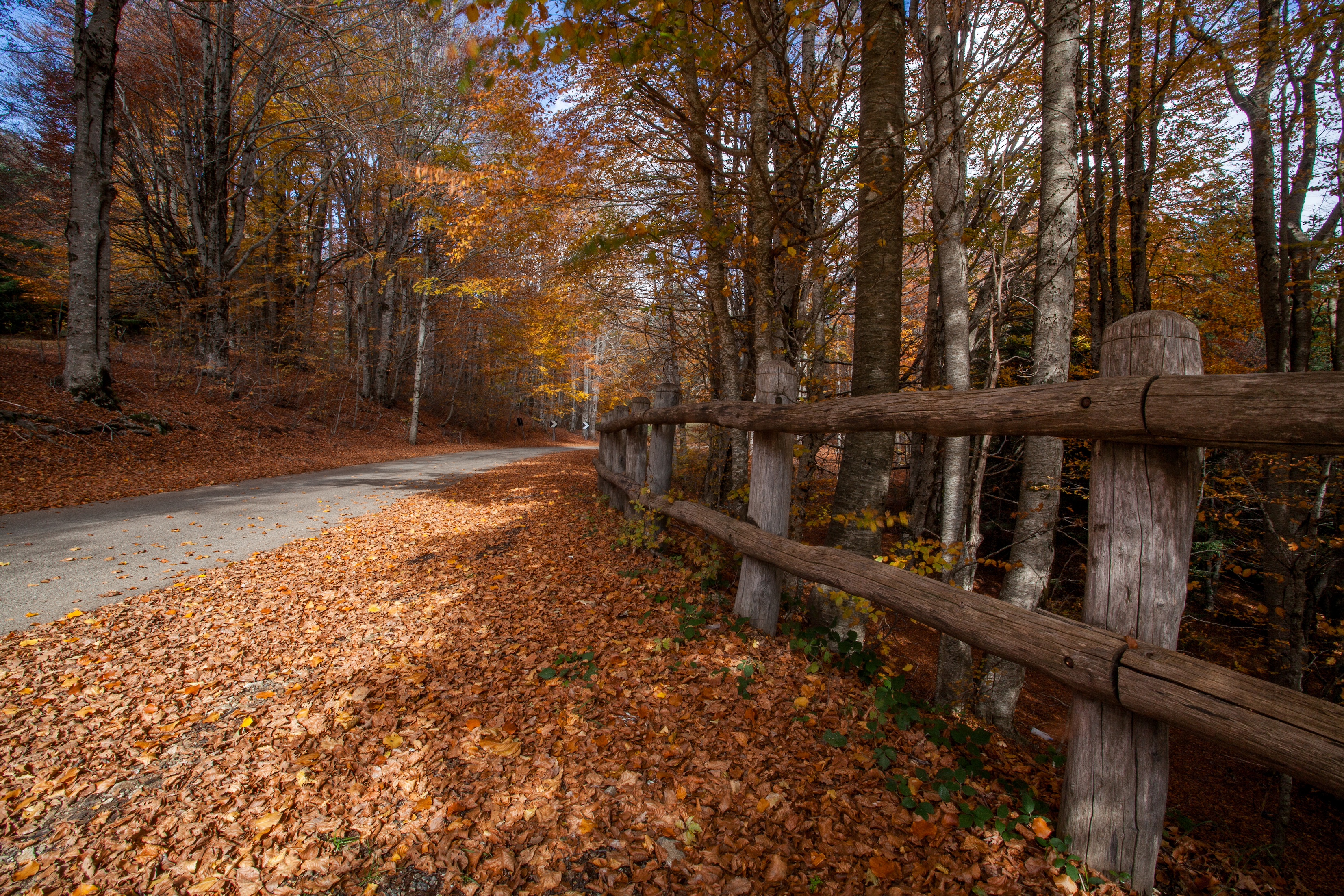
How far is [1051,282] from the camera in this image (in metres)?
3.90

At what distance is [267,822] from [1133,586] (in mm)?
3181

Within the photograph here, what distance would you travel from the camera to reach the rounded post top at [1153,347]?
5.51 ft

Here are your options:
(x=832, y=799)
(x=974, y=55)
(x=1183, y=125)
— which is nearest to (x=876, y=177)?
(x=974, y=55)

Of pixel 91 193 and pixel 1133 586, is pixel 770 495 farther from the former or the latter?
pixel 91 193

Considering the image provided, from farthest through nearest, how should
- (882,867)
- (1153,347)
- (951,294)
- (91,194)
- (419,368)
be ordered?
(419,368), (91,194), (951,294), (882,867), (1153,347)

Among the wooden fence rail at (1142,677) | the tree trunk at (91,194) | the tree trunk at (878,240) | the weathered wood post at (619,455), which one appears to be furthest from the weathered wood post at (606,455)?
the tree trunk at (91,194)

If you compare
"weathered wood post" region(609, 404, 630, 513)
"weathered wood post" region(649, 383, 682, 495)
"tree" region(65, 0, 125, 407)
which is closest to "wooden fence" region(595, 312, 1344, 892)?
"weathered wood post" region(649, 383, 682, 495)

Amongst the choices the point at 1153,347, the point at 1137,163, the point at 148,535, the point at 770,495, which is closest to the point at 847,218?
the point at 770,495

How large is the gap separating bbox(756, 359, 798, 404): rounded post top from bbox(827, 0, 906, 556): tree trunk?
63 cm

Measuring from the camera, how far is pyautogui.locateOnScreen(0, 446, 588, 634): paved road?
3811mm

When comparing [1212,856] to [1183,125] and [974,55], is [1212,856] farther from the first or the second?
[1183,125]

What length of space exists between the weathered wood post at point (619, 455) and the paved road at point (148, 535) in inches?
127

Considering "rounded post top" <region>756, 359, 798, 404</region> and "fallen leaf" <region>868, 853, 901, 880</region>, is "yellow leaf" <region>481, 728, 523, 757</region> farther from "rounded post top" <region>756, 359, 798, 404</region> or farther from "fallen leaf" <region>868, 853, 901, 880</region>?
"rounded post top" <region>756, 359, 798, 404</region>

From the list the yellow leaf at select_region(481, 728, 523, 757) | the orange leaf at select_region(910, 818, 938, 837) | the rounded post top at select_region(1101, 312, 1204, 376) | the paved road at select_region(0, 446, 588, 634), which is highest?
the rounded post top at select_region(1101, 312, 1204, 376)
